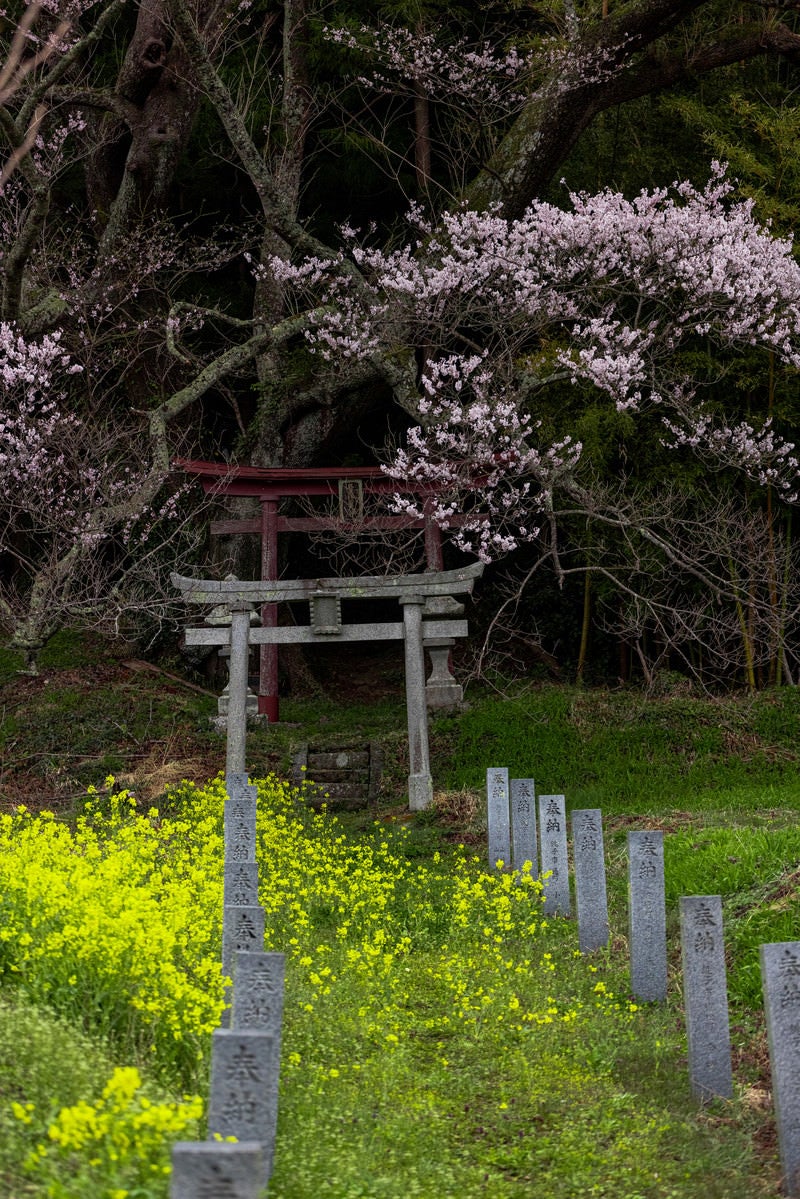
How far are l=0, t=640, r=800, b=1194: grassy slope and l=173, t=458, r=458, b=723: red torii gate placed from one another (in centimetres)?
95

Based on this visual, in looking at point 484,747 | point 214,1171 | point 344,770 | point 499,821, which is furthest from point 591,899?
point 344,770

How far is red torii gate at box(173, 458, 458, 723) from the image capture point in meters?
16.2

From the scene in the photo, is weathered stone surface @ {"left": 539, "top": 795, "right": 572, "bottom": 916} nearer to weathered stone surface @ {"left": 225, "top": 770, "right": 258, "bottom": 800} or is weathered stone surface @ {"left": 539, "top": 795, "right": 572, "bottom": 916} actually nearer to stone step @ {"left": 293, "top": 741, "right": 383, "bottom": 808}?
weathered stone surface @ {"left": 225, "top": 770, "right": 258, "bottom": 800}

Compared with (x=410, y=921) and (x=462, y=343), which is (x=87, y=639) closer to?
(x=462, y=343)

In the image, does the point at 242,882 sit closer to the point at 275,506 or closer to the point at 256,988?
the point at 256,988

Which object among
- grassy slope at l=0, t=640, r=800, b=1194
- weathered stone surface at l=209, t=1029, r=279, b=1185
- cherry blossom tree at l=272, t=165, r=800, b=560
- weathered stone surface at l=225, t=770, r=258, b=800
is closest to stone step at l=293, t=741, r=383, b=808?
grassy slope at l=0, t=640, r=800, b=1194

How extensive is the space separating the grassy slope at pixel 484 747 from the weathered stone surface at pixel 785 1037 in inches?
232

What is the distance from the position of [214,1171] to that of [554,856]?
19.2ft

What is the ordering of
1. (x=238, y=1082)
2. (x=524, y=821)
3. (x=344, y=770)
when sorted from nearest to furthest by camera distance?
(x=238, y=1082), (x=524, y=821), (x=344, y=770)

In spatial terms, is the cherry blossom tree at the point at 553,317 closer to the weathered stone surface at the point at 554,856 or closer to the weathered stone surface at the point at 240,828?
the weathered stone surface at the point at 554,856

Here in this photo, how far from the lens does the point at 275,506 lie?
1680 cm

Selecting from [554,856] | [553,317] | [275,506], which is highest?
[553,317]

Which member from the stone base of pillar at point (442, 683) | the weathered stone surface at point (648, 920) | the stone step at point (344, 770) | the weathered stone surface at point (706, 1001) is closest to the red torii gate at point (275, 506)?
the stone base of pillar at point (442, 683)

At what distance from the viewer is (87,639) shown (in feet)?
63.6
